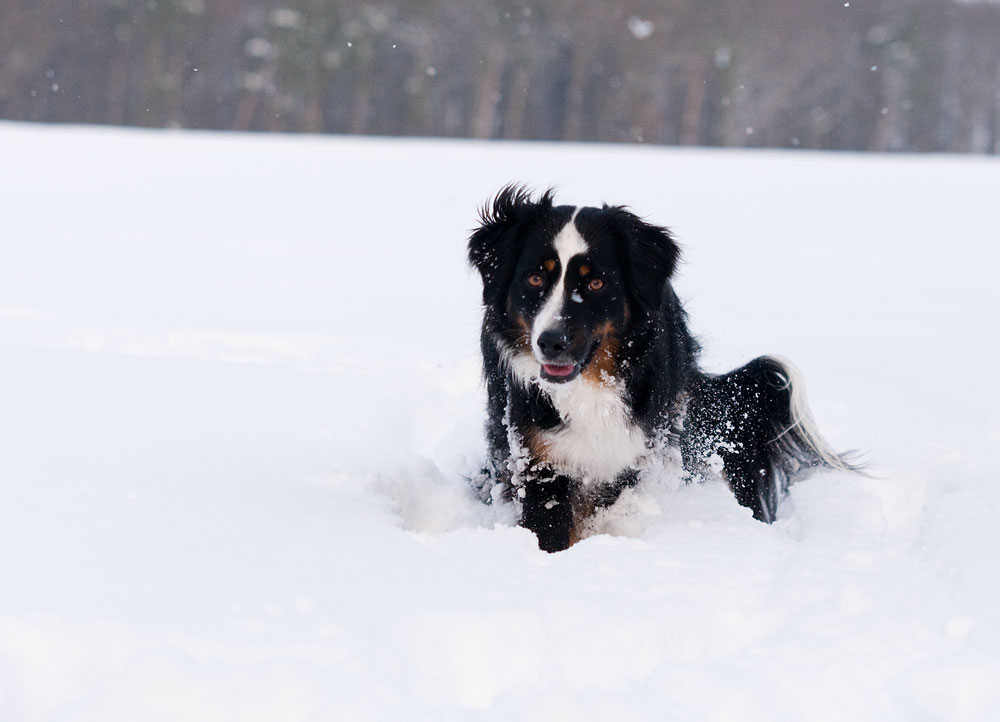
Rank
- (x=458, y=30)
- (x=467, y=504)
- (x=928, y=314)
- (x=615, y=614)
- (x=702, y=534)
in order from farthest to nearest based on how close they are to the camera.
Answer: (x=458, y=30)
(x=928, y=314)
(x=467, y=504)
(x=702, y=534)
(x=615, y=614)

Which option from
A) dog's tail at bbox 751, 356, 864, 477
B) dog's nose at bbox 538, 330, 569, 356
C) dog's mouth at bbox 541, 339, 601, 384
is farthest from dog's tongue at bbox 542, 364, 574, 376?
dog's tail at bbox 751, 356, 864, 477

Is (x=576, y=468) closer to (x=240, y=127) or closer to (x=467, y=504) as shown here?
(x=467, y=504)

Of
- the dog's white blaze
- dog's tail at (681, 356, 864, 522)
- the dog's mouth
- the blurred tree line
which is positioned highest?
the blurred tree line

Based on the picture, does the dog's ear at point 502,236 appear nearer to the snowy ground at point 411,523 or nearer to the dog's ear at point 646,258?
the dog's ear at point 646,258

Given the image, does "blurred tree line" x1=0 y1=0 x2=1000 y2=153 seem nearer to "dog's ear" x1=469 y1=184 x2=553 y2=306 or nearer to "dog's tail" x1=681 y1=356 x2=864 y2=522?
"dog's tail" x1=681 y1=356 x2=864 y2=522

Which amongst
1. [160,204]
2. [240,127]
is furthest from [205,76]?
[160,204]

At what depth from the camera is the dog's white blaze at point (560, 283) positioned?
3.47 metres

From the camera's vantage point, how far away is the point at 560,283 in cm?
360

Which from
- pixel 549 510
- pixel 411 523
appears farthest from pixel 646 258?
pixel 411 523

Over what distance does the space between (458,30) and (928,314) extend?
2917 centimetres

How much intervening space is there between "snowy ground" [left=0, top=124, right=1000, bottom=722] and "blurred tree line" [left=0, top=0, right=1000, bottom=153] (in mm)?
25980

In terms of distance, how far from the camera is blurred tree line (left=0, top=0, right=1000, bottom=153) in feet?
111

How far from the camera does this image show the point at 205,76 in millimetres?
34969

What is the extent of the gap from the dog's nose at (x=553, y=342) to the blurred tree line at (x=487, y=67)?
3132cm
